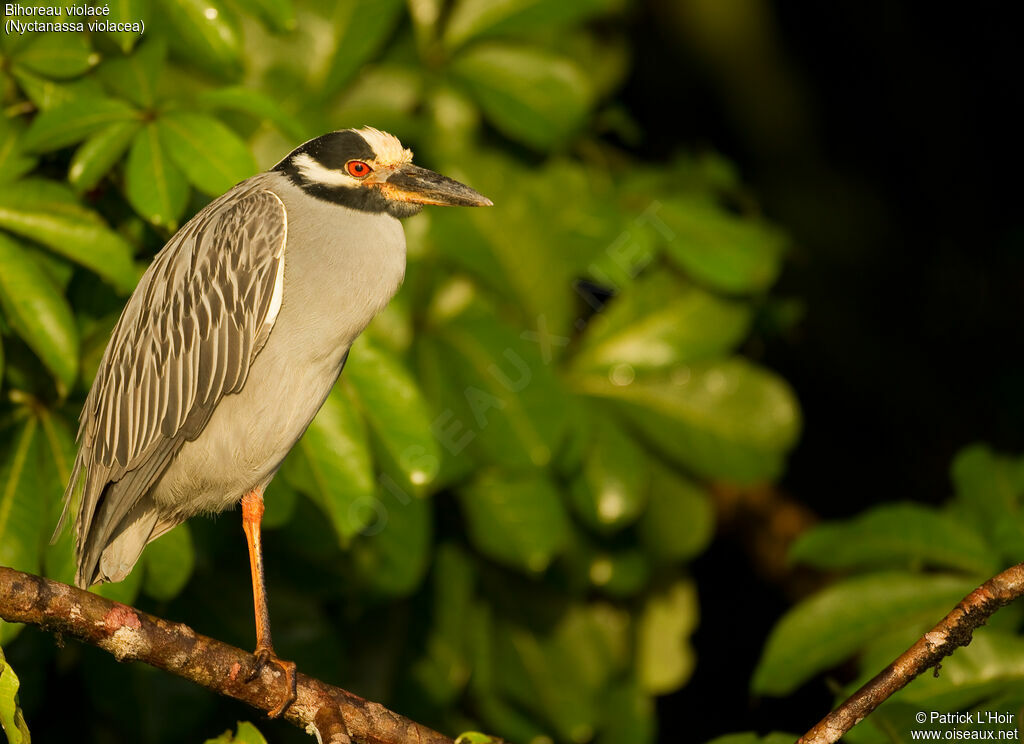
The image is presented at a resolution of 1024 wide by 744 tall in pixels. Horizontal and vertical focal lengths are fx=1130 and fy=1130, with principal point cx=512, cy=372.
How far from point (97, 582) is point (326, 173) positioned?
105cm

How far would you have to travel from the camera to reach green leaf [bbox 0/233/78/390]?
2.28 meters

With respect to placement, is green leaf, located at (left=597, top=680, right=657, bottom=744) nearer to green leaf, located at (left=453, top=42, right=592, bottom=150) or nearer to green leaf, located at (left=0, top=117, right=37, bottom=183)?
green leaf, located at (left=453, top=42, right=592, bottom=150)

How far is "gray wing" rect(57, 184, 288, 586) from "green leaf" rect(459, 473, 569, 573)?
1158 millimetres

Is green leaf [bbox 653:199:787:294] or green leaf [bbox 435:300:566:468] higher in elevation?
green leaf [bbox 653:199:787:294]

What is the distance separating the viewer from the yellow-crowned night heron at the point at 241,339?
2398mm

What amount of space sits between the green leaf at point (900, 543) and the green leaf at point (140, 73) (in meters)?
2.01

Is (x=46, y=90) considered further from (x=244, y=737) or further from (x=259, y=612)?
(x=244, y=737)

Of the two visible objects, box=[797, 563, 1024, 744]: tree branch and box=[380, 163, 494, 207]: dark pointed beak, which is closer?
box=[797, 563, 1024, 744]: tree branch

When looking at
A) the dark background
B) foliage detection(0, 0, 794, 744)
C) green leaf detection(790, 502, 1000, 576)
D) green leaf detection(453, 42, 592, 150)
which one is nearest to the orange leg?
foliage detection(0, 0, 794, 744)

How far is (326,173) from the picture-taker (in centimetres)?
258

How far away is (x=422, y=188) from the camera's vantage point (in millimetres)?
2516

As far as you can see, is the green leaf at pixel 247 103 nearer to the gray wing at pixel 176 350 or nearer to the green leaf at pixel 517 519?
the gray wing at pixel 176 350

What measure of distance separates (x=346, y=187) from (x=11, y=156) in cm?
71

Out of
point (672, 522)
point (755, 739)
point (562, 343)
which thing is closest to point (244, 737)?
point (755, 739)
